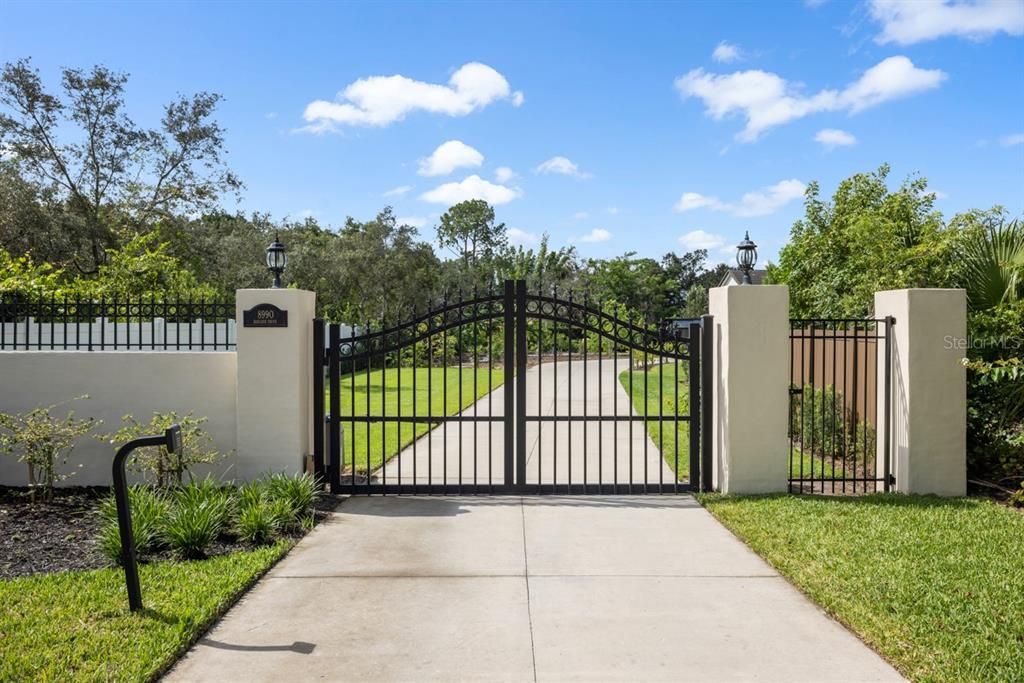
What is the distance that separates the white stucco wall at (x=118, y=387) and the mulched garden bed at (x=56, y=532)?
0.62 meters

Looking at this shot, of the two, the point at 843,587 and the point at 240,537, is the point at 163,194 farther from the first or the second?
the point at 843,587

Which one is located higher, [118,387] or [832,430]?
[118,387]

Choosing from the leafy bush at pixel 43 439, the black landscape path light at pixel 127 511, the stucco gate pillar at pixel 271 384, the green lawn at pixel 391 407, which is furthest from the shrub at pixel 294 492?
the leafy bush at pixel 43 439

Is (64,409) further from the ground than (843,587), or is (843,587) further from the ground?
(64,409)

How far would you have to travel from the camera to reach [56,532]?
6.84 meters

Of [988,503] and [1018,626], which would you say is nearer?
[1018,626]

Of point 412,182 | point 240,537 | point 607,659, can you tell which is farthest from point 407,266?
point 607,659

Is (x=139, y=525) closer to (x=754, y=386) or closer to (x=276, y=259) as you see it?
(x=276, y=259)

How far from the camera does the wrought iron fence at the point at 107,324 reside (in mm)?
8430

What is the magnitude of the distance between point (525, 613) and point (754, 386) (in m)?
4.23

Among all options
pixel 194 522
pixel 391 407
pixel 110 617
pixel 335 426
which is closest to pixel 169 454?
pixel 335 426

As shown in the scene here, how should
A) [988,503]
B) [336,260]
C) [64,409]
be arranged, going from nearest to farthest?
[988,503]
[64,409]
[336,260]

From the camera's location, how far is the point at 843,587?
518 cm

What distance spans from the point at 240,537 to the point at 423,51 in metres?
9.80
